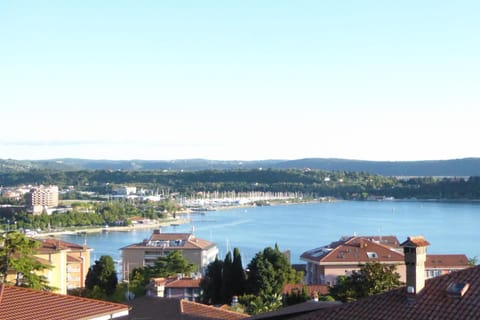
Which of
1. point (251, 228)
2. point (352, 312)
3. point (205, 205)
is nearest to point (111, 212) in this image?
point (251, 228)

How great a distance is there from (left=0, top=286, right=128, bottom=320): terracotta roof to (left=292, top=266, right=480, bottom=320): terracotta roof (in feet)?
4.51

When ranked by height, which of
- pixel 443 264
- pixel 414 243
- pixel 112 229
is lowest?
pixel 112 229

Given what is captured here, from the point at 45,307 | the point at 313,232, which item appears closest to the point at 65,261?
the point at 45,307

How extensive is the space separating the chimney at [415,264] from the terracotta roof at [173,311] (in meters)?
2.78

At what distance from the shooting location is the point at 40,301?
4.91m

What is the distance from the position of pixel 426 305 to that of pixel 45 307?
2250 mm

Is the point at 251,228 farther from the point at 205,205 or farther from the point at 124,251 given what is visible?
the point at 205,205

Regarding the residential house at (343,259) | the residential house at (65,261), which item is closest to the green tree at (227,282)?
the residential house at (65,261)

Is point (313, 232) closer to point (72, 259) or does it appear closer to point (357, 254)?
point (72, 259)

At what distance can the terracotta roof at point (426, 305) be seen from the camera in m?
4.31

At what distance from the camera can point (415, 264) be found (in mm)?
4652

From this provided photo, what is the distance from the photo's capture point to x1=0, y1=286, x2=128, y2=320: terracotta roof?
182 inches

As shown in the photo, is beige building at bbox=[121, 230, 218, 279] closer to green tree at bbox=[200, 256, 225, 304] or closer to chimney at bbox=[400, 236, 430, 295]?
green tree at bbox=[200, 256, 225, 304]

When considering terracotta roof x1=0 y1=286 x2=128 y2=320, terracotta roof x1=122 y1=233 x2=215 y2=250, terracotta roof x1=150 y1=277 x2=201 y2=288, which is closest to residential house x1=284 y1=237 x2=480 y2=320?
terracotta roof x1=0 y1=286 x2=128 y2=320
